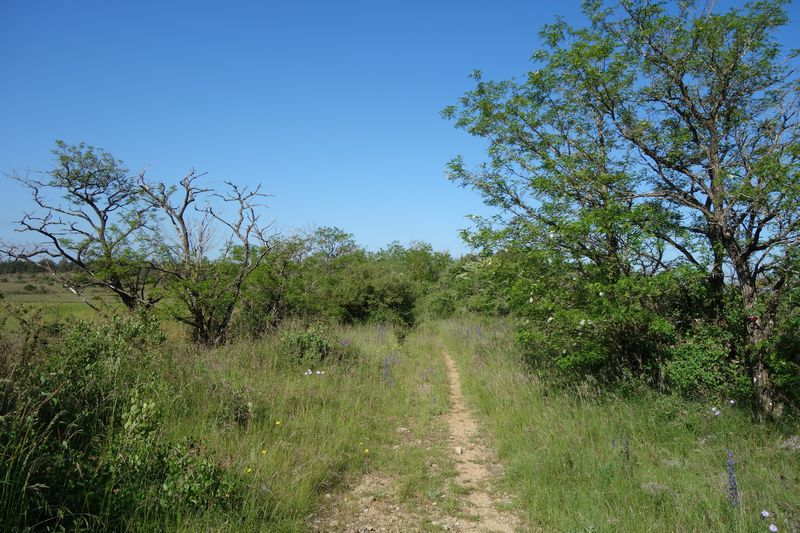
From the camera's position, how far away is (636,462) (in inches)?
175

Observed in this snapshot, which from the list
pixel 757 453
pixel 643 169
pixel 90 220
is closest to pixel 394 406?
pixel 757 453

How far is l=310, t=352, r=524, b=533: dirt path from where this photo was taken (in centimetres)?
373

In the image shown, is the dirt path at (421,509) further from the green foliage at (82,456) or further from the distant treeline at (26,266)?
the distant treeline at (26,266)

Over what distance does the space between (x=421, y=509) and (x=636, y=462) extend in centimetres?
242

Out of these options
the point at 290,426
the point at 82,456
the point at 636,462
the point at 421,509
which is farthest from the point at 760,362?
the point at 82,456

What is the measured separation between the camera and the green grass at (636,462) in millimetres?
3445

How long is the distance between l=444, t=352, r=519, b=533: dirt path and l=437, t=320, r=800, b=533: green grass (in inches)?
9.3

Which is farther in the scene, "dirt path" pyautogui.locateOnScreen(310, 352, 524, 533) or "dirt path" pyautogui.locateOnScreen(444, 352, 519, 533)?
"dirt path" pyautogui.locateOnScreen(444, 352, 519, 533)

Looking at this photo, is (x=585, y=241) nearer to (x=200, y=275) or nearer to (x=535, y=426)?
(x=535, y=426)

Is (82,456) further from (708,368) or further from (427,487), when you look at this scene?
(708,368)

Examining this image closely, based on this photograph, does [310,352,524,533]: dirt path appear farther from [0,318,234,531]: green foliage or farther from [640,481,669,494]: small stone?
[640,481,669,494]: small stone

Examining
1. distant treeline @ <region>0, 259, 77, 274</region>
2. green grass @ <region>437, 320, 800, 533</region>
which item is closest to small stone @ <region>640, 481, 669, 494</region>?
green grass @ <region>437, 320, 800, 533</region>

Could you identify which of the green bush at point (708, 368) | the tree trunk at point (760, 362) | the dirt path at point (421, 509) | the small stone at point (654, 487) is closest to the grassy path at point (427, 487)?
the dirt path at point (421, 509)

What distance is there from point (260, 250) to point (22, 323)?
705 centimetres
